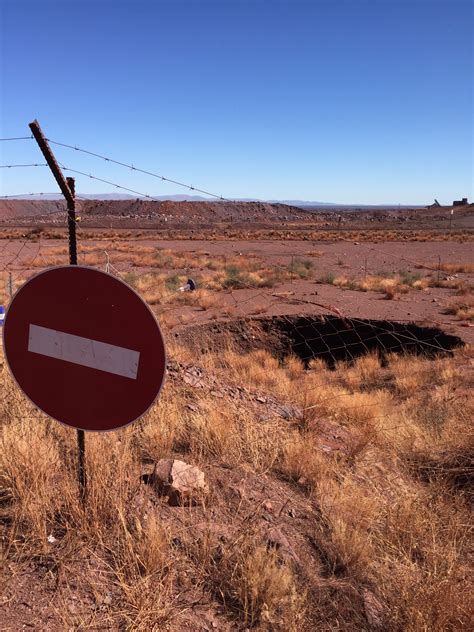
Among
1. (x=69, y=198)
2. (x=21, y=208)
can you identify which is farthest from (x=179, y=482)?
(x=21, y=208)

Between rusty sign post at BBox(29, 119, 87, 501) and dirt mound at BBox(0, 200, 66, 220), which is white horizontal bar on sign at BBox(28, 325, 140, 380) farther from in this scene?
dirt mound at BBox(0, 200, 66, 220)

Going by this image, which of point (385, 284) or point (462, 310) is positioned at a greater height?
point (385, 284)

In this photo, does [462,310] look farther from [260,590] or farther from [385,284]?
[260,590]

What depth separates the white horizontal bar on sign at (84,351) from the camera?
275 cm

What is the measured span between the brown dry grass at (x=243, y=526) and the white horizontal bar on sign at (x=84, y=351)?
85cm

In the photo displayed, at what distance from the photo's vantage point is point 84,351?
2816 mm

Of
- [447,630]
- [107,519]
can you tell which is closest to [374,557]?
[447,630]

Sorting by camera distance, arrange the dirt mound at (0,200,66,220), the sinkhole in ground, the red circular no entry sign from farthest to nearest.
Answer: the dirt mound at (0,200,66,220), the sinkhole in ground, the red circular no entry sign

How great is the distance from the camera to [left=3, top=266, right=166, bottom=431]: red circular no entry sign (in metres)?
2.71

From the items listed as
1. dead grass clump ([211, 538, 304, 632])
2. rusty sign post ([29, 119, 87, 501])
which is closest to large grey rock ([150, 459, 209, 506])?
rusty sign post ([29, 119, 87, 501])

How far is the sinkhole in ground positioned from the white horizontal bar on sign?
32.5 ft

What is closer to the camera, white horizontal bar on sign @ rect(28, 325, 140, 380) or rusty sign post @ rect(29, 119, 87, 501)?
white horizontal bar on sign @ rect(28, 325, 140, 380)

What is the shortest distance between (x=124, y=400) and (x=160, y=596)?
0.94m

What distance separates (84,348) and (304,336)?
1195cm
